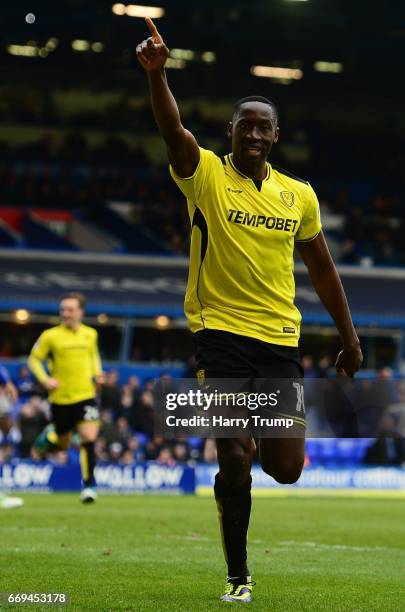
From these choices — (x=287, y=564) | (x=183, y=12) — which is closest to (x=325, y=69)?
(x=183, y=12)

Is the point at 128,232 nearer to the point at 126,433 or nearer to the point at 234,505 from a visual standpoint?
the point at 126,433

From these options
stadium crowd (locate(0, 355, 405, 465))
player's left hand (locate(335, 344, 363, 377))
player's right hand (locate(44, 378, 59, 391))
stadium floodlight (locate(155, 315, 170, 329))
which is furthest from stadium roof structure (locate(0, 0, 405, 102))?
player's left hand (locate(335, 344, 363, 377))

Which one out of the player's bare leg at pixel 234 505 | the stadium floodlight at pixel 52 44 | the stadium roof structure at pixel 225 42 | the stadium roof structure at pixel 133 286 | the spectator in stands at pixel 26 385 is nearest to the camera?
the player's bare leg at pixel 234 505

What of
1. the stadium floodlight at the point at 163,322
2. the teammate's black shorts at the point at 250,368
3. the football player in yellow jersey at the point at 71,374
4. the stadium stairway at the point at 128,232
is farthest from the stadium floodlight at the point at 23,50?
the teammate's black shorts at the point at 250,368

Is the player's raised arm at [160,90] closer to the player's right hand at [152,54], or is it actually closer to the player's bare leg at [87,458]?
the player's right hand at [152,54]

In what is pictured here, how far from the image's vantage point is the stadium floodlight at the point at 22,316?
27656 mm

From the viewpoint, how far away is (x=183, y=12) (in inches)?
1393

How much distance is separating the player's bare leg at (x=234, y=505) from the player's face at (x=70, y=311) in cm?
926

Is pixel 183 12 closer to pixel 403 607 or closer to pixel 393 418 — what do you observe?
pixel 393 418

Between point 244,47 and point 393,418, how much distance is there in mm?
19938

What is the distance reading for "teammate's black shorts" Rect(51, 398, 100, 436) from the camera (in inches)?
604

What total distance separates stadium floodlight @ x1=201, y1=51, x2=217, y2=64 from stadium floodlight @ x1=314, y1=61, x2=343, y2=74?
3.50 meters

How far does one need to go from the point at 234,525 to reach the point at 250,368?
80 centimetres

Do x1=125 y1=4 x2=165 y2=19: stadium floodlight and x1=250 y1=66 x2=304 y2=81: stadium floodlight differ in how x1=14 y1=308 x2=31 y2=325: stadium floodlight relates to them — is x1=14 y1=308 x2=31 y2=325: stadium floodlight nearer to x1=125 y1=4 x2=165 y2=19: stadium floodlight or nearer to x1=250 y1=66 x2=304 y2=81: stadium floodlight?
x1=125 y1=4 x2=165 y2=19: stadium floodlight
